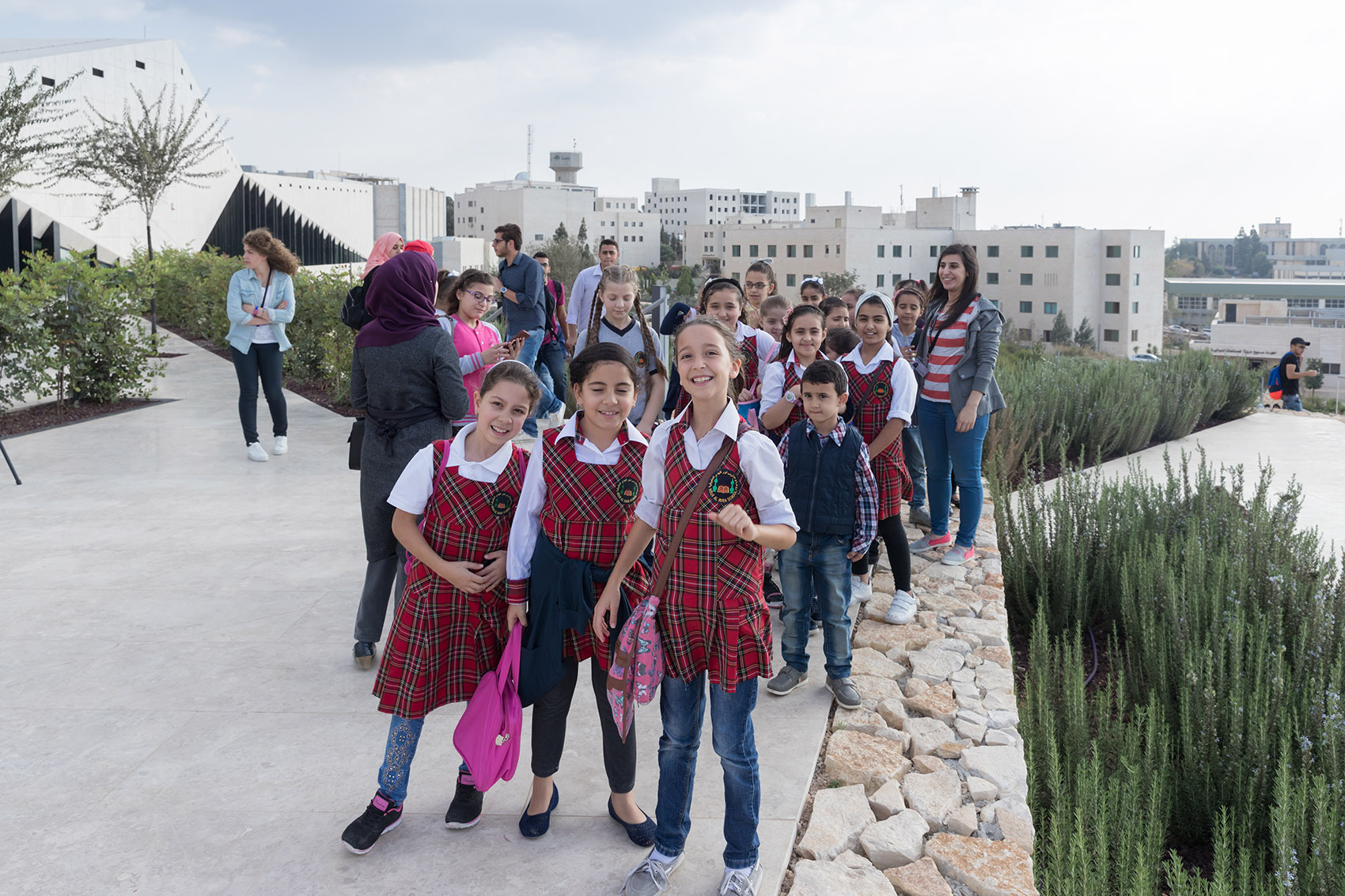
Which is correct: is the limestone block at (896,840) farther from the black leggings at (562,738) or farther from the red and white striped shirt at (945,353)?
the red and white striped shirt at (945,353)

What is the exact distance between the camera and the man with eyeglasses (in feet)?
26.1

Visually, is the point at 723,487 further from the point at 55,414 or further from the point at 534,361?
the point at 55,414

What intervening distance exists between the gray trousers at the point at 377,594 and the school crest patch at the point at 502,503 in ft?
4.18

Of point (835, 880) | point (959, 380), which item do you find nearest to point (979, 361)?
point (959, 380)

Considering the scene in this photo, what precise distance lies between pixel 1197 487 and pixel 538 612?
4825mm

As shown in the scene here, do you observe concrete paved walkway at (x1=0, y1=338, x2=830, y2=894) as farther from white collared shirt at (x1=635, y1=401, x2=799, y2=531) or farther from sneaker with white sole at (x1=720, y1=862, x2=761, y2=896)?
white collared shirt at (x1=635, y1=401, x2=799, y2=531)

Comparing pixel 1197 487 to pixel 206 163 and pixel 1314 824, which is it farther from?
pixel 206 163

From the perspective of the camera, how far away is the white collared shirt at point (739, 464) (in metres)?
2.60

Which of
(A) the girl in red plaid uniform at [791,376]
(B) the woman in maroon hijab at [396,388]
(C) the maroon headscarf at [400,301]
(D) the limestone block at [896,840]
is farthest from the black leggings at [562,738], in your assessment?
(A) the girl in red plaid uniform at [791,376]

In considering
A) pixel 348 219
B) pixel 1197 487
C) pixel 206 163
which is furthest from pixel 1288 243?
pixel 1197 487

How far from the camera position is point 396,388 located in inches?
154

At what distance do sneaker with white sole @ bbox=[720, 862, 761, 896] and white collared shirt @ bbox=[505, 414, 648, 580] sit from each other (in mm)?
985

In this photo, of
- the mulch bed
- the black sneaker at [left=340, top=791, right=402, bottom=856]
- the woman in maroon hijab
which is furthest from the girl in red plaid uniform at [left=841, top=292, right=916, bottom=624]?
the mulch bed

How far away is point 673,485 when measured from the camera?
263 cm
